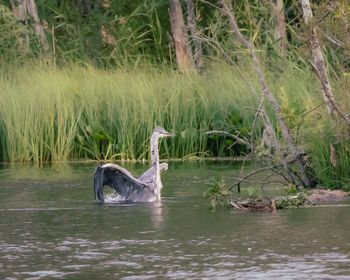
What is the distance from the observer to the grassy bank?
17562 mm

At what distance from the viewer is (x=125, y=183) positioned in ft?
41.0

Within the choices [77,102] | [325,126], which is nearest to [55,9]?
[77,102]

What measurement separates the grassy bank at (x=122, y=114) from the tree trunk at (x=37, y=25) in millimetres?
4180

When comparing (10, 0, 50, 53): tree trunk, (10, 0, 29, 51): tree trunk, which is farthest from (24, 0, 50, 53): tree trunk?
(10, 0, 29, 51): tree trunk

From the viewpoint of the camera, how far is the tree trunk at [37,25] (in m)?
22.9

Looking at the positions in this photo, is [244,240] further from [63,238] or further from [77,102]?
[77,102]

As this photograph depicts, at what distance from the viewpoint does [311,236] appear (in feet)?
30.7

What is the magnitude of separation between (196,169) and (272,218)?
513 centimetres

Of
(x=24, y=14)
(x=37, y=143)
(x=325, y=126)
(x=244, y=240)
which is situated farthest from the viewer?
(x=24, y=14)

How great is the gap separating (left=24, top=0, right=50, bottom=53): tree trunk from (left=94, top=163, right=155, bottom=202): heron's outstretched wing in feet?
33.6

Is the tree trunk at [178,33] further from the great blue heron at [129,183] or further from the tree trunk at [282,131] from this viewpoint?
the tree trunk at [282,131]

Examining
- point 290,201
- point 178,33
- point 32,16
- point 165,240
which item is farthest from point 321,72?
point 32,16

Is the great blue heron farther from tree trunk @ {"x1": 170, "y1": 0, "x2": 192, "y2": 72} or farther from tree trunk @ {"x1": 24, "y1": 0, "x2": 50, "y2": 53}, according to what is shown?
tree trunk @ {"x1": 24, "y1": 0, "x2": 50, "y2": 53}

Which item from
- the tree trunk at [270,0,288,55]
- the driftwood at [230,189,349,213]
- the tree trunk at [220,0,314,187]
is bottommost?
the driftwood at [230,189,349,213]
